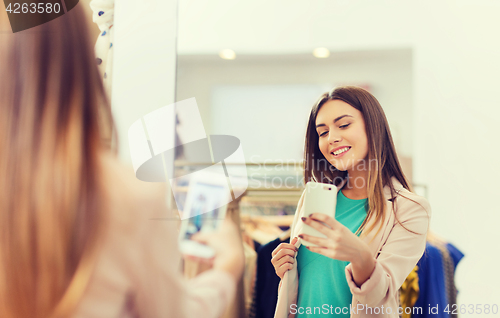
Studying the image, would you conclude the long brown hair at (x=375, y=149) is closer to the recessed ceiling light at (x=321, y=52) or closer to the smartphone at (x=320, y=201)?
the smartphone at (x=320, y=201)

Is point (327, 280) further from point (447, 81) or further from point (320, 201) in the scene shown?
point (447, 81)

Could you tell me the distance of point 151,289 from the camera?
1.35 feet

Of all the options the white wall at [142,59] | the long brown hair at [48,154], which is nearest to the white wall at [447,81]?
the white wall at [142,59]

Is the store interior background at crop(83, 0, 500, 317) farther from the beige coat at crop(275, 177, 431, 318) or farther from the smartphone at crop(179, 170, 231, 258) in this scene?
the beige coat at crop(275, 177, 431, 318)

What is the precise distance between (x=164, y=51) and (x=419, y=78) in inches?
29.3

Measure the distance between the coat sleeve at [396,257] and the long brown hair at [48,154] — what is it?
0.49m

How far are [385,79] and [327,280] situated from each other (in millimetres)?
558

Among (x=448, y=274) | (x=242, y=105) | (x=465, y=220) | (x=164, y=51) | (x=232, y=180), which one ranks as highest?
(x=164, y=51)

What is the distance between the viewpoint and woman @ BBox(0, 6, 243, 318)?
1.24 feet

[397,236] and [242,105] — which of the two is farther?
[242,105]

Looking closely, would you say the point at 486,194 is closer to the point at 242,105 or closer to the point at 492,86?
the point at 492,86

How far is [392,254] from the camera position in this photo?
0.67m

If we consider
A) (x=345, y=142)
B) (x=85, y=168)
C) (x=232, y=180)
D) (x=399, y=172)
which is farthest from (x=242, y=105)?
(x=85, y=168)

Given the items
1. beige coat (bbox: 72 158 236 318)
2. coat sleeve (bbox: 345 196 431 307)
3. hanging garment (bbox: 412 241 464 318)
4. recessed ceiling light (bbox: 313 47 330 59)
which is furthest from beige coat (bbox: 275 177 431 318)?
recessed ceiling light (bbox: 313 47 330 59)
